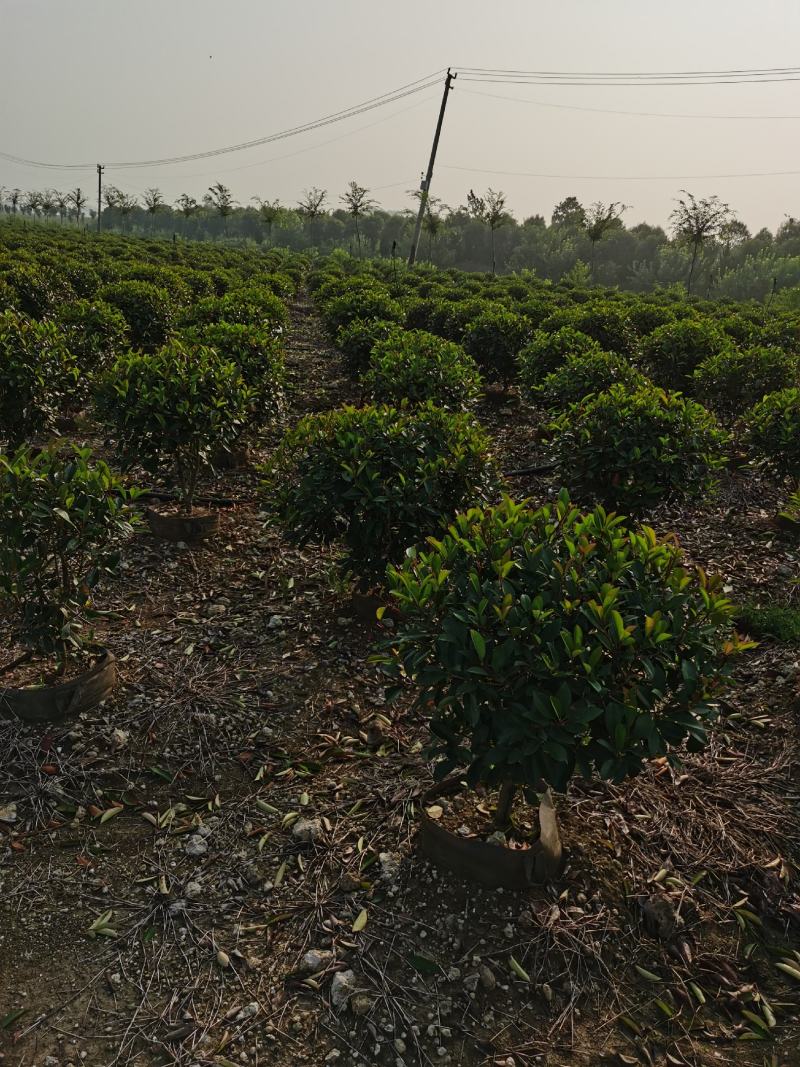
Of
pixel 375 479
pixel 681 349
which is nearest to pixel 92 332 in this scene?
pixel 375 479

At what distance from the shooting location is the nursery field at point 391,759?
2.30 m

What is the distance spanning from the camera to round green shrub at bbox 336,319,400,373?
396 inches

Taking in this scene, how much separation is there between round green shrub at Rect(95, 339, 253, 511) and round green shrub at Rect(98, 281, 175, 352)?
5753 millimetres

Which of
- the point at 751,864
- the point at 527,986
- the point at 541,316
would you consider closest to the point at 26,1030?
the point at 527,986

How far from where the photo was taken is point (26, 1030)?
226cm

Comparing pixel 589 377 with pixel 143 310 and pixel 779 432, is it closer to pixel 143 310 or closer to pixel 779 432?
pixel 779 432

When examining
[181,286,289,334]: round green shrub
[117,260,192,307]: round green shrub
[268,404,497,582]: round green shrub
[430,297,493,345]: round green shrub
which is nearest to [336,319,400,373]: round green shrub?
[181,286,289,334]: round green shrub

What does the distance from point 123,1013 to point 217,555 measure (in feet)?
12.1

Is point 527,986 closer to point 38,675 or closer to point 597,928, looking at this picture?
point 597,928

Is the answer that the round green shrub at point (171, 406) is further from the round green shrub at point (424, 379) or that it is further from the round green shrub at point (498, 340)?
the round green shrub at point (498, 340)

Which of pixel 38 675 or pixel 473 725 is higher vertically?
pixel 473 725

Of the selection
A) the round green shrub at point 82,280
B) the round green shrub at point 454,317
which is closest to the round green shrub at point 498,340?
the round green shrub at point 454,317

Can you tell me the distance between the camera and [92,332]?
27.3 ft

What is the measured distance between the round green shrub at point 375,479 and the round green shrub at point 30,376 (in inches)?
133
